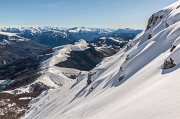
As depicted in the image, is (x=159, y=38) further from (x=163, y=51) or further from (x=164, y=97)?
(x=164, y=97)

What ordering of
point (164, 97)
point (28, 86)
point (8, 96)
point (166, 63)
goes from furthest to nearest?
1. point (28, 86)
2. point (8, 96)
3. point (166, 63)
4. point (164, 97)

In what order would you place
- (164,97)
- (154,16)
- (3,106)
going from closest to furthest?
(164,97), (154,16), (3,106)

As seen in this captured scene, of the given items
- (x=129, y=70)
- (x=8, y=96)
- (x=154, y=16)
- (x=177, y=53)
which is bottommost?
(x=8, y=96)

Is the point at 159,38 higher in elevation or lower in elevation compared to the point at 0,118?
higher

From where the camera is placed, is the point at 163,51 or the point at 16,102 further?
the point at 16,102

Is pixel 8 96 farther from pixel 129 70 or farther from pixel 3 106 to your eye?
pixel 129 70

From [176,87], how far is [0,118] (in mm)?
110522

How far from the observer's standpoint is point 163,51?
36.8 metres

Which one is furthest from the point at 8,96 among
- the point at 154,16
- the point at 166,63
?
the point at 166,63

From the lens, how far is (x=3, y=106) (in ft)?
442

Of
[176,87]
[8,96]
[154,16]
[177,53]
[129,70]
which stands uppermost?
[154,16]

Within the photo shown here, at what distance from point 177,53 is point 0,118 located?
106 metres

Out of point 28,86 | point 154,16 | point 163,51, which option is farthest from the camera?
point 28,86

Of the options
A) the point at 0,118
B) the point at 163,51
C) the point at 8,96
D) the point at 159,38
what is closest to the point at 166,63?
the point at 163,51
